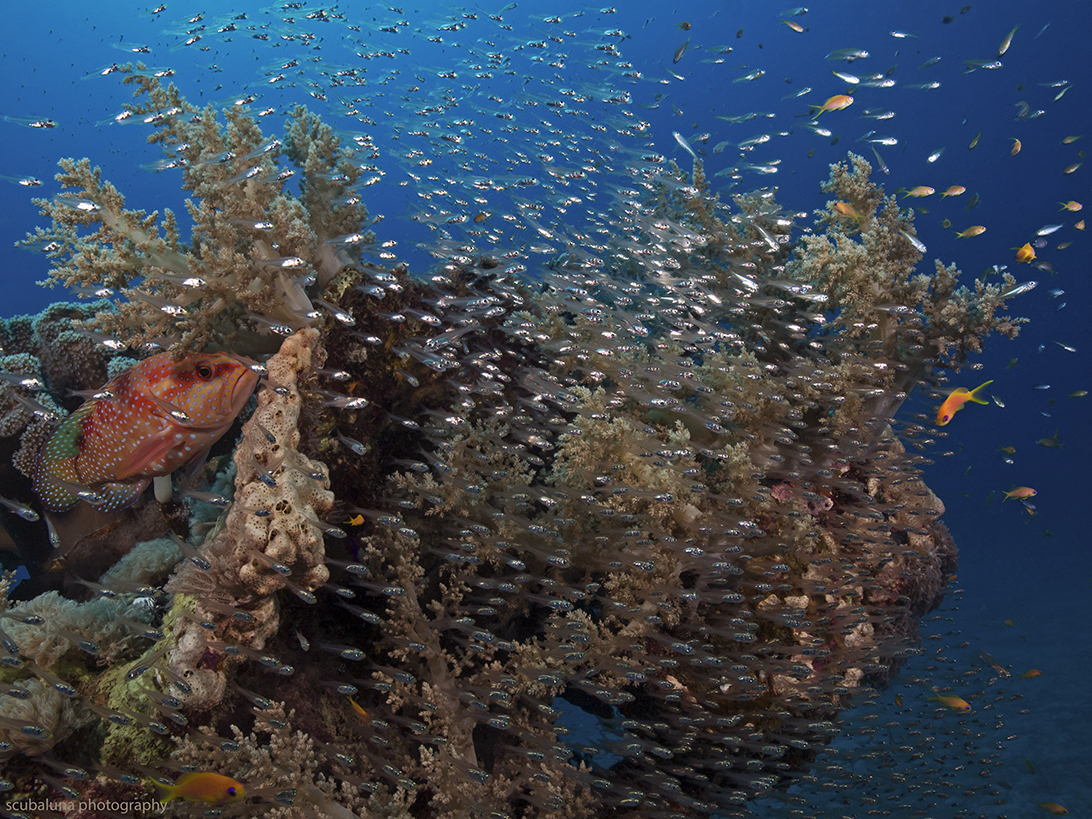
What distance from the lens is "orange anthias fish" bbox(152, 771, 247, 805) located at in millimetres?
2949

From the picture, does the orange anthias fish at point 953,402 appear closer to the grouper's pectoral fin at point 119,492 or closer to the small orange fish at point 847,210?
the small orange fish at point 847,210

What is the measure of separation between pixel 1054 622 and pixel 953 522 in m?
51.8

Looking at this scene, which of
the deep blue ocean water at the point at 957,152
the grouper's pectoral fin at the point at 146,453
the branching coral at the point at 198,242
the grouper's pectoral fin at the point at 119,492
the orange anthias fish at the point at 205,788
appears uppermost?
the deep blue ocean water at the point at 957,152

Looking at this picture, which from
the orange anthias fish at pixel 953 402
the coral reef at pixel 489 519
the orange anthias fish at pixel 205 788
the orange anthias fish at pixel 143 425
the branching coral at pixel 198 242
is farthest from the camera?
the orange anthias fish at pixel 953 402

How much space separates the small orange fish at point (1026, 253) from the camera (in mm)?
9164

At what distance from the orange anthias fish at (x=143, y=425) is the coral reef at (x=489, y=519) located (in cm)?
37

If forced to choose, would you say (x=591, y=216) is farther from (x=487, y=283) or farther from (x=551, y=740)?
(x=551, y=740)

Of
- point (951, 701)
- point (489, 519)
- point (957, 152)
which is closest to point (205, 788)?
point (489, 519)

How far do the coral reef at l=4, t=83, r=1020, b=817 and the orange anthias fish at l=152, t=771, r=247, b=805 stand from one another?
0.39ft

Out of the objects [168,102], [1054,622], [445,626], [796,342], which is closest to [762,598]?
[445,626]

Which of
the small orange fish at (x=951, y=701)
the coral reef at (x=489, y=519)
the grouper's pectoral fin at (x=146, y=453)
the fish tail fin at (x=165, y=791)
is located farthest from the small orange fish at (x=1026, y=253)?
the fish tail fin at (x=165, y=791)

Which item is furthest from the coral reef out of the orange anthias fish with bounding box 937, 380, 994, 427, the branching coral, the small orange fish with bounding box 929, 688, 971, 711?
the small orange fish with bounding box 929, 688, 971, 711

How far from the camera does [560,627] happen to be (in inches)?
181

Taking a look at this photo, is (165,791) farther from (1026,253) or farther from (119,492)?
(1026,253)
